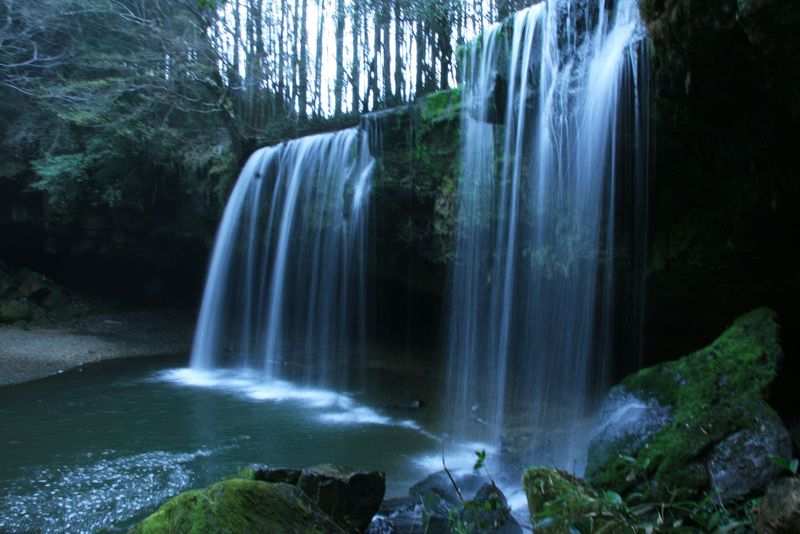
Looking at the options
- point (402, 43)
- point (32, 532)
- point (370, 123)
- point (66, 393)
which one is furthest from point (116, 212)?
point (32, 532)

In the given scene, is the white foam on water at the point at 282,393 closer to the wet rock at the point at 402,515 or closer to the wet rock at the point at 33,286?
the wet rock at the point at 402,515

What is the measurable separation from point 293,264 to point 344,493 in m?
8.35

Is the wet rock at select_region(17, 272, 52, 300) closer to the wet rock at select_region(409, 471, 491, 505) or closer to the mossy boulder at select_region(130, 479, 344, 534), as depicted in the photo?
the wet rock at select_region(409, 471, 491, 505)

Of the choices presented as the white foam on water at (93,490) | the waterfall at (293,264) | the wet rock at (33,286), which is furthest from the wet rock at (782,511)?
the wet rock at (33,286)

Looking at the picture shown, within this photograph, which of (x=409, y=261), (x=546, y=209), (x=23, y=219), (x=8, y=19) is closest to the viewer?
(x=546, y=209)

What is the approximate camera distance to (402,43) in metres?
19.2

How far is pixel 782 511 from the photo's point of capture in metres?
2.11

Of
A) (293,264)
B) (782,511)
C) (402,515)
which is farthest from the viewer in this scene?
(293,264)

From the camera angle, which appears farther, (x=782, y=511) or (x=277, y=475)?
(x=277, y=475)

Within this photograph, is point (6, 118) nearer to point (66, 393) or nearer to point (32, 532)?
point (66, 393)

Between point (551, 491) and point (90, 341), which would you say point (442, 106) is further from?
point (90, 341)

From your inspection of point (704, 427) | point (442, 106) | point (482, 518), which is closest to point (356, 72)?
point (442, 106)

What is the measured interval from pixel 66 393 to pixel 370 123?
7.39 meters

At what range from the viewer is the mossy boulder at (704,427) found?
12.0 ft
